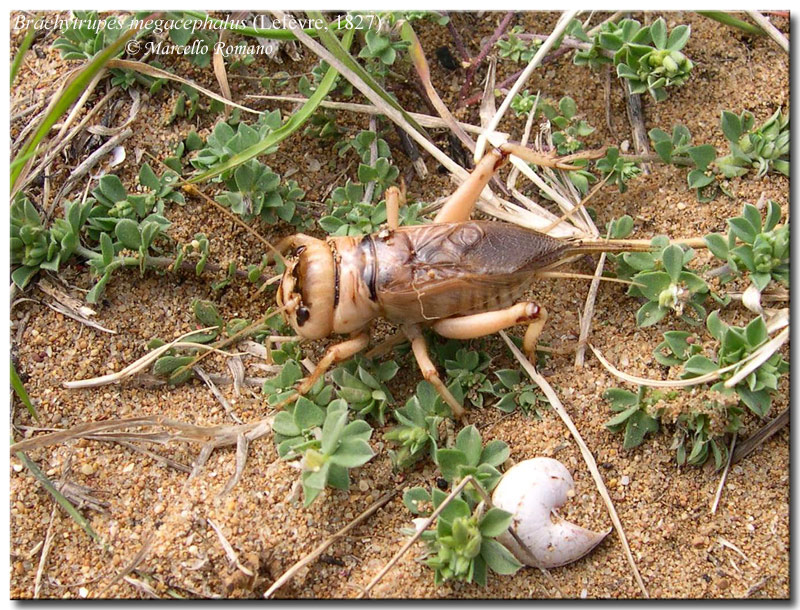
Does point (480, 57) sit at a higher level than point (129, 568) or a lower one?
higher

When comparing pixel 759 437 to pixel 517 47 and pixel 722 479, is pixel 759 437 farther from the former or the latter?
pixel 517 47

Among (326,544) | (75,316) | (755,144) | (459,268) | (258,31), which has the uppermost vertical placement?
(258,31)

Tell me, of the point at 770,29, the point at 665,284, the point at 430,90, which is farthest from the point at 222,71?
the point at 770,29

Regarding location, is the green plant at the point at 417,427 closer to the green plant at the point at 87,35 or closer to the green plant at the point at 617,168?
the green plant at the point at 617,168

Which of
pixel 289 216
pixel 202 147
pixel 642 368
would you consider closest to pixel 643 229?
pixel 642 368

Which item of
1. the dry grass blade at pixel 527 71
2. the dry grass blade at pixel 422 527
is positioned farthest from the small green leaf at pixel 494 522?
the dry grass blade at pixel 527 71

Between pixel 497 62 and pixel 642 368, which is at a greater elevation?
pixel 497 62

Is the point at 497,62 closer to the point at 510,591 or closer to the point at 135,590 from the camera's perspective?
the point at 510,591
